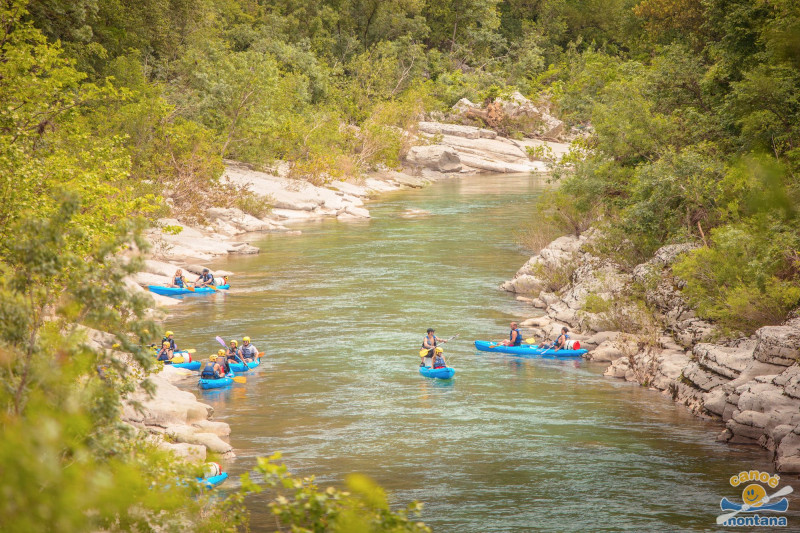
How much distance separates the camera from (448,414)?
1728 cm

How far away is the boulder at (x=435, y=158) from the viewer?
62.2m

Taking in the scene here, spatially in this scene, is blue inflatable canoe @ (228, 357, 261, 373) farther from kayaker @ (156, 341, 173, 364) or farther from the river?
→ kayaker @ (156, 341, 173, 364)

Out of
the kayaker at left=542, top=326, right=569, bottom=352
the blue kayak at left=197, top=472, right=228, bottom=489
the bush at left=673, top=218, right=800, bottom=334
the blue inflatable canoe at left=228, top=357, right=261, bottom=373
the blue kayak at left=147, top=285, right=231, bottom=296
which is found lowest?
the blue kayak at left=147, top=285, right=231, bottom=296

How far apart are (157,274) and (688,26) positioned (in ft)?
77.6

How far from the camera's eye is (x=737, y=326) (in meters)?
18.4

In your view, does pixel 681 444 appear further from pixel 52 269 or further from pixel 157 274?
pixel 157 274

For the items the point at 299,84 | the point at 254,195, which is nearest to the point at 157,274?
the point at 254,195

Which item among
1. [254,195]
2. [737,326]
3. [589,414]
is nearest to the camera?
[589,414]

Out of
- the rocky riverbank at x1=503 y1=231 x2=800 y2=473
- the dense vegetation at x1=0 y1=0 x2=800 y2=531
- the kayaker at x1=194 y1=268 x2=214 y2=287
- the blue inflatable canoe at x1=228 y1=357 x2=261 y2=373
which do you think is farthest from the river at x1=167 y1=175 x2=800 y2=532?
the dense vegetation at x1=0 y1=0 x2=800 y2=531

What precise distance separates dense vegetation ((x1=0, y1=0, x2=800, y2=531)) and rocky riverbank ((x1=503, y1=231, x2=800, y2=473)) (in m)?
1.04

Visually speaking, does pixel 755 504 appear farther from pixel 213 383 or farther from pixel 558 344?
pixel 213 383

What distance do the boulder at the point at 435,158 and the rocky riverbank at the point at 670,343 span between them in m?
33.6

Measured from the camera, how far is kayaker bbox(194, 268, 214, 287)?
2844 centimetres

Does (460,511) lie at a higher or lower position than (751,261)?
lower
